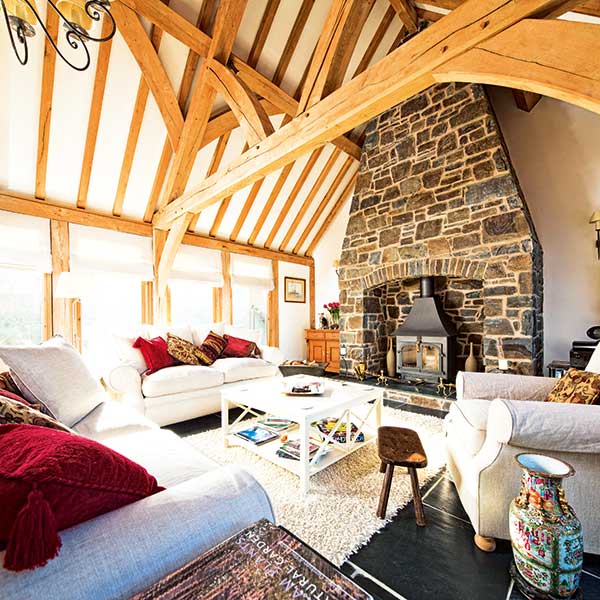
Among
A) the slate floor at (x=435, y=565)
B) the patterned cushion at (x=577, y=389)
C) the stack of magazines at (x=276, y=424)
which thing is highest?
the patterned cushion at (x=577, y=389)

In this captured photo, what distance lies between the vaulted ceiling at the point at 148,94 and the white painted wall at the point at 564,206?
1.55 metres

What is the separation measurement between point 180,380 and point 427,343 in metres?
3.05

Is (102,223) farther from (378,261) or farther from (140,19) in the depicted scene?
(378,261)

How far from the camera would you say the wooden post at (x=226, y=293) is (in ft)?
18.5

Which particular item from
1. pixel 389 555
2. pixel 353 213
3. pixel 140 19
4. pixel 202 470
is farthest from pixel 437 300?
pixel 140 19

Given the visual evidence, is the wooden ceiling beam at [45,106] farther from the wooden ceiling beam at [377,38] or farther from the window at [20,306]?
the wooden ceiling beam at [377,38]

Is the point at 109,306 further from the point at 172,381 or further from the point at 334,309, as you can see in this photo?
the point at 334,309

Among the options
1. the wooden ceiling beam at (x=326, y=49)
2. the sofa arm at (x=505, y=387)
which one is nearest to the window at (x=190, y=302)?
the wooden ceiling beam at (x=326, y=49)

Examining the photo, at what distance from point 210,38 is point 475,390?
3916 mm

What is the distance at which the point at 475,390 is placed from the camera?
2.05 m

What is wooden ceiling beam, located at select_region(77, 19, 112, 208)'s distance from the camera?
9.95ft

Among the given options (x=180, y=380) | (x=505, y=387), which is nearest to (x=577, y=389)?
(x=505, y=387)

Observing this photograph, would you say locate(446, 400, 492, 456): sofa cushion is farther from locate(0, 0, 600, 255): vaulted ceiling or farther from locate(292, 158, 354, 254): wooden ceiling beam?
locate(292, 158, 354, 254): wooden ceiling beam

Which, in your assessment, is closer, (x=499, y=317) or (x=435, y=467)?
(x=435, y=467)
